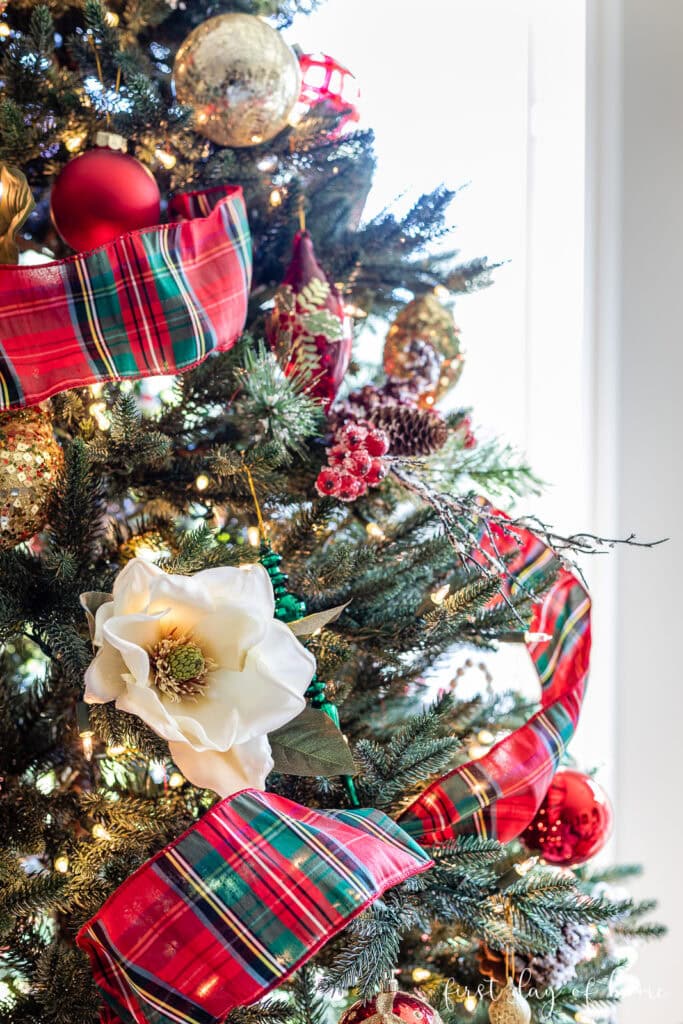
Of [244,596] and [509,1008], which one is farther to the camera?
[509,1008]

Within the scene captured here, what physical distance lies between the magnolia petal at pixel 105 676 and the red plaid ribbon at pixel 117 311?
0.54ft

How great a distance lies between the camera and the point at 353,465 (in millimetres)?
555

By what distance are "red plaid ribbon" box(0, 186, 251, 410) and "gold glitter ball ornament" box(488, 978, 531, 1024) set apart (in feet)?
1.54

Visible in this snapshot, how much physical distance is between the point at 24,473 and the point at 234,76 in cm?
35

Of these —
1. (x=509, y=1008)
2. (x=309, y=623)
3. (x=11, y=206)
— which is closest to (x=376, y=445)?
(x=309, y=623)

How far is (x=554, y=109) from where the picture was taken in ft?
3.73

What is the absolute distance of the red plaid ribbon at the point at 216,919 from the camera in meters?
0.36

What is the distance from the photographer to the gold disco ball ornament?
58cm

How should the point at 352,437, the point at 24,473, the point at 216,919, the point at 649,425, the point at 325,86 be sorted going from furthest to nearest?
the point at 649,425
the point at 325,86
the point at 352,437
the point at 24,473
the point at 216,919

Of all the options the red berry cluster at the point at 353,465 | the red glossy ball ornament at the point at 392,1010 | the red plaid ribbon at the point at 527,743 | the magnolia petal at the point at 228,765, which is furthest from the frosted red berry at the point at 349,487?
the red glossy ball ornament at the point at 392,1010

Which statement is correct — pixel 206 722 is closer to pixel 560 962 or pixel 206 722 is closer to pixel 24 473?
pixel 24 473

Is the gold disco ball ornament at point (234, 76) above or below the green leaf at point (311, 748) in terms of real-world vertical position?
above

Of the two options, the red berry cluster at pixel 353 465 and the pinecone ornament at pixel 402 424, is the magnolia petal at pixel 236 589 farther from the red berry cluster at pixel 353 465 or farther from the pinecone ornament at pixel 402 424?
the pinecone ornament at pixel 402 424

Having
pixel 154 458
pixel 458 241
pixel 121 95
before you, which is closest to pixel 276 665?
pixel 154 458
